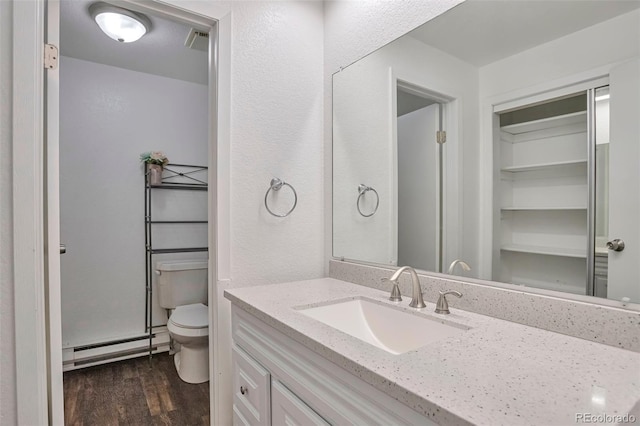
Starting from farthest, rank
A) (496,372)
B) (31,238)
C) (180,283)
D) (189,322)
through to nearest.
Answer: (180,283)
(189,322)
(31,238)
(496,372)

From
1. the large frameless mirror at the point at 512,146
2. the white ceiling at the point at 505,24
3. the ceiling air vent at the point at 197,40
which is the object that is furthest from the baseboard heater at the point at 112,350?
the white ceiling at the point at 505,24

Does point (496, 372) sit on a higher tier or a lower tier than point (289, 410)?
higher

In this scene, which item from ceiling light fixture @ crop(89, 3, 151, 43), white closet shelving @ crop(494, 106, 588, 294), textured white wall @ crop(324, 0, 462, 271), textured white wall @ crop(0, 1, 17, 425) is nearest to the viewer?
white closet shelving @ crop(494, 106, 588, 294)

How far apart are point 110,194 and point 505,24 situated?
277 cm

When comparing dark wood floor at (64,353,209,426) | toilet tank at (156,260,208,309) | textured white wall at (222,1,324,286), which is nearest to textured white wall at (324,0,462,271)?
textured white wall at (222,1,324,286)

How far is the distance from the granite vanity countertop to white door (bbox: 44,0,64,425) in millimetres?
872

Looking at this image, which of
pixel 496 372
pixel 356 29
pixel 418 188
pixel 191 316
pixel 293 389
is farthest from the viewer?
pixel 191 316

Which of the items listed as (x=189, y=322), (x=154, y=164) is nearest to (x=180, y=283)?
(x=189, y=322)

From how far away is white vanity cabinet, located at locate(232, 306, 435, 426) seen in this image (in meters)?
0.66

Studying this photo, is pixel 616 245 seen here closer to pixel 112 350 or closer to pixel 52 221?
pixel 52 221

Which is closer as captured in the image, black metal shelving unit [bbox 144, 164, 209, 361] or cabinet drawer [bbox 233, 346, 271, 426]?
cabinet drawer [bbox 233, 346, 271, 426]

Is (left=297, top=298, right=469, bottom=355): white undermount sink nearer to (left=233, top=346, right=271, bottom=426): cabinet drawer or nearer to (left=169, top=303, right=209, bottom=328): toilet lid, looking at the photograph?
(left=233, top=346, right=271, bottom=426): cabinet drawer

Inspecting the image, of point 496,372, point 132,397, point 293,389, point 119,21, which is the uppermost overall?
point 119,21

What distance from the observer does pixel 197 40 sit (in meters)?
2.04
